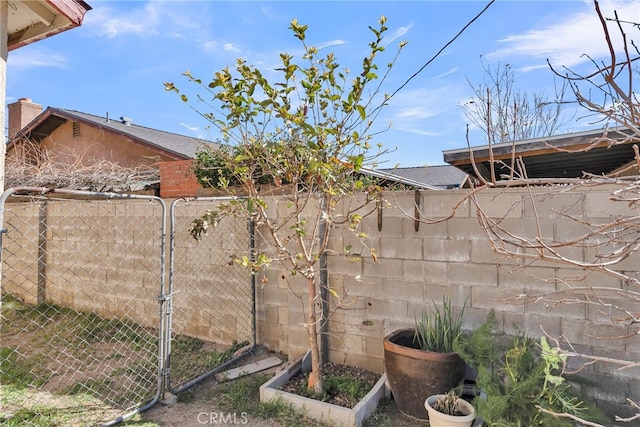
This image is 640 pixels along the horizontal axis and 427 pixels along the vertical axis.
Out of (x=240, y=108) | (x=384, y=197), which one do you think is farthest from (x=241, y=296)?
(x=240, y=108)

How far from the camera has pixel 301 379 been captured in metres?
3.44

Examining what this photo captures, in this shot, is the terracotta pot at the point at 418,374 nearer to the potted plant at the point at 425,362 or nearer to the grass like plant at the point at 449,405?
the potted plant at the point at 425,362

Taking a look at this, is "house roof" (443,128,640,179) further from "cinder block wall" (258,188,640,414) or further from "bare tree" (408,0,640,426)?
"cinder block wall" (258,188,640,414)

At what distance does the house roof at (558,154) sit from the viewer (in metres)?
3.60

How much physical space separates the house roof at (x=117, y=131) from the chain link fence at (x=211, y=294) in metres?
3.69

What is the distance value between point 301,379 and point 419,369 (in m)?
1.20

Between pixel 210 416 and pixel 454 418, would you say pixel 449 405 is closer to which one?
pixel 454 418

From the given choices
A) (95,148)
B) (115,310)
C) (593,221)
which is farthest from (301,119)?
(95,148)

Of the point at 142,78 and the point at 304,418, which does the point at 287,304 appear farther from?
the point at 142,78

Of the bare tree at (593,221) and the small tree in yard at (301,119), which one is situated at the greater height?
the small tree in yard at (301,119)

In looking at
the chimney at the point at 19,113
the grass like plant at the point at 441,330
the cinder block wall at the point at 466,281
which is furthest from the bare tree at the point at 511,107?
the chimney at the point at 19,113

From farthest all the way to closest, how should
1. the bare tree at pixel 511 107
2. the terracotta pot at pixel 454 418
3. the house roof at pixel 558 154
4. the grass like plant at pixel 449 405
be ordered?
the bare tree at pixel 511 107, the house roof at pixel 558 154, the grass like plant at pixel 449 405, the terracotta pot at pixel 454 418

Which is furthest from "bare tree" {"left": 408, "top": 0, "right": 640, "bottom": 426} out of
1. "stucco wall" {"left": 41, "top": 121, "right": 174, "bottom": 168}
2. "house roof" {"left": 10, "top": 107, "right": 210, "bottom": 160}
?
"stucco wall" {"left": 41, "top": 121, "right": 174, "bottom": 168}

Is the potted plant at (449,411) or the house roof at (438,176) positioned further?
the house roof at (438,176)
